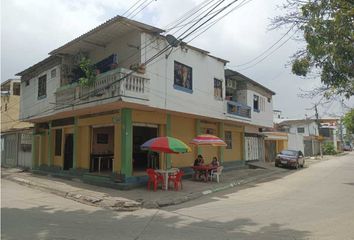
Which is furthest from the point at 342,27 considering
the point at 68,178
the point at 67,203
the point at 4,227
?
the point at 68,178

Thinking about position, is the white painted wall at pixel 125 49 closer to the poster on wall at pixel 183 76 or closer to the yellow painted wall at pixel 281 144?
the poster on wall at pixel 183 76

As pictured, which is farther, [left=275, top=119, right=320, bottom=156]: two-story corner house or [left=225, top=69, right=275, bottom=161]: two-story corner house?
[left=275, top=119, right=320, bottom=156]: two-story corner house

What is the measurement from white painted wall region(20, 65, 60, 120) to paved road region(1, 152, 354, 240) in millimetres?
6770

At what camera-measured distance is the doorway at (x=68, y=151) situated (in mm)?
21938

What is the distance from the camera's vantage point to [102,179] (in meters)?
17.1

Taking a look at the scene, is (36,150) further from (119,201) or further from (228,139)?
(119,201)

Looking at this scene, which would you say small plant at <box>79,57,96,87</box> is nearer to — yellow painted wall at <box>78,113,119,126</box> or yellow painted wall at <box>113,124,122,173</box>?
yellow painted wall at <box>78,113,119,126</box>

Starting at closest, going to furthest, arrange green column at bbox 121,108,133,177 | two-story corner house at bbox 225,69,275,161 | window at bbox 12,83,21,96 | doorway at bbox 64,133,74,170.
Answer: green column at bbox 121,108,133,177 < doorway at bbox 64,133,74,170 < two-story corner house at bbox 225,69,275,161 < window at bbox 12,83,21,96

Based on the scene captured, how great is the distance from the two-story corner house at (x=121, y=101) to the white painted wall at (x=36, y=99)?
6cm

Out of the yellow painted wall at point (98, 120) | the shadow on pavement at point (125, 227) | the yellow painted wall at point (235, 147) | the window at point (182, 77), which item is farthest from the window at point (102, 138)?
the shadow on pavement at point (125, 227)

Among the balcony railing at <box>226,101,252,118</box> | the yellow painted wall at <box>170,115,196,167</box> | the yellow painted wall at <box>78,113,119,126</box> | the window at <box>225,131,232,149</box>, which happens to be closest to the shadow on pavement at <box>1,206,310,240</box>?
the yellow painted wall at <box>78,113,119,126</box>

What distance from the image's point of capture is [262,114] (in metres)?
30.1

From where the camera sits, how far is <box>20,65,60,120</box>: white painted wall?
67.3 feet

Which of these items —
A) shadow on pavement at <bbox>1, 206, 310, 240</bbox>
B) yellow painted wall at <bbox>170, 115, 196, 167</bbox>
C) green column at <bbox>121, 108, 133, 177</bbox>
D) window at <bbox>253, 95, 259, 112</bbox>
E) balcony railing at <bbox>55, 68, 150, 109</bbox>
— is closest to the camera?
shadow on pavement at <bbox>1, 206, 310, 240</bbox>
